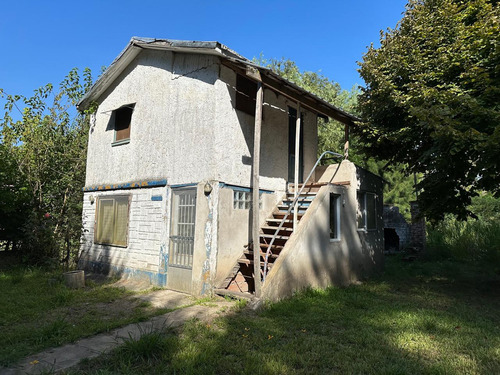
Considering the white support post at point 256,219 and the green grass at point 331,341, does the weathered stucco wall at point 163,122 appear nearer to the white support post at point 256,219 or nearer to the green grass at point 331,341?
the white support post at point 256,219

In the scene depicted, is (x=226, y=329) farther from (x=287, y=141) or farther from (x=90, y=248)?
(x=90, y=248)

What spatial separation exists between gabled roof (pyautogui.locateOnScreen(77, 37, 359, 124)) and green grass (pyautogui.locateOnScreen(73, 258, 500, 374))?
179 inches

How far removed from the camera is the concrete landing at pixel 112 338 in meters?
3.86

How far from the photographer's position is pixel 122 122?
1011 cm

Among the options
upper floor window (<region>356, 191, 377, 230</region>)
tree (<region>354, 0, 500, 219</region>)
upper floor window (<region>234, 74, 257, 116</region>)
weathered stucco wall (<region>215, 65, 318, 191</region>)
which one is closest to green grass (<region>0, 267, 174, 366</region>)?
weathered stucco wall (<region>215, 65, 318, 191</region>)

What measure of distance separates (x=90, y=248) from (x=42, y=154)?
4.12 meters

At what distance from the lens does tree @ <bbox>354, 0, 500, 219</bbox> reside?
6414mm

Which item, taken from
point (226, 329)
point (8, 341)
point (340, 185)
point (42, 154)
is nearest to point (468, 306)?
point (340, 185)

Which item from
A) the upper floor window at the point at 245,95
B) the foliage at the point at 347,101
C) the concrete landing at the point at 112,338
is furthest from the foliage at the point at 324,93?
the concrete landing at the point at 112,338

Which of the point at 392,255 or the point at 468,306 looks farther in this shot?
the point at 392,255

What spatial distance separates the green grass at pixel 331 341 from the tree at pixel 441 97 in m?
2.80

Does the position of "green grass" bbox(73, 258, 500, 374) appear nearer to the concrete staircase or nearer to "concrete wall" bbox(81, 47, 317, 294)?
the concrete staircase

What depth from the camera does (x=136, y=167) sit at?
9.15m

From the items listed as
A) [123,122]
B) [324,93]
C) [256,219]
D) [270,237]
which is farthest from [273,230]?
[324,93]
